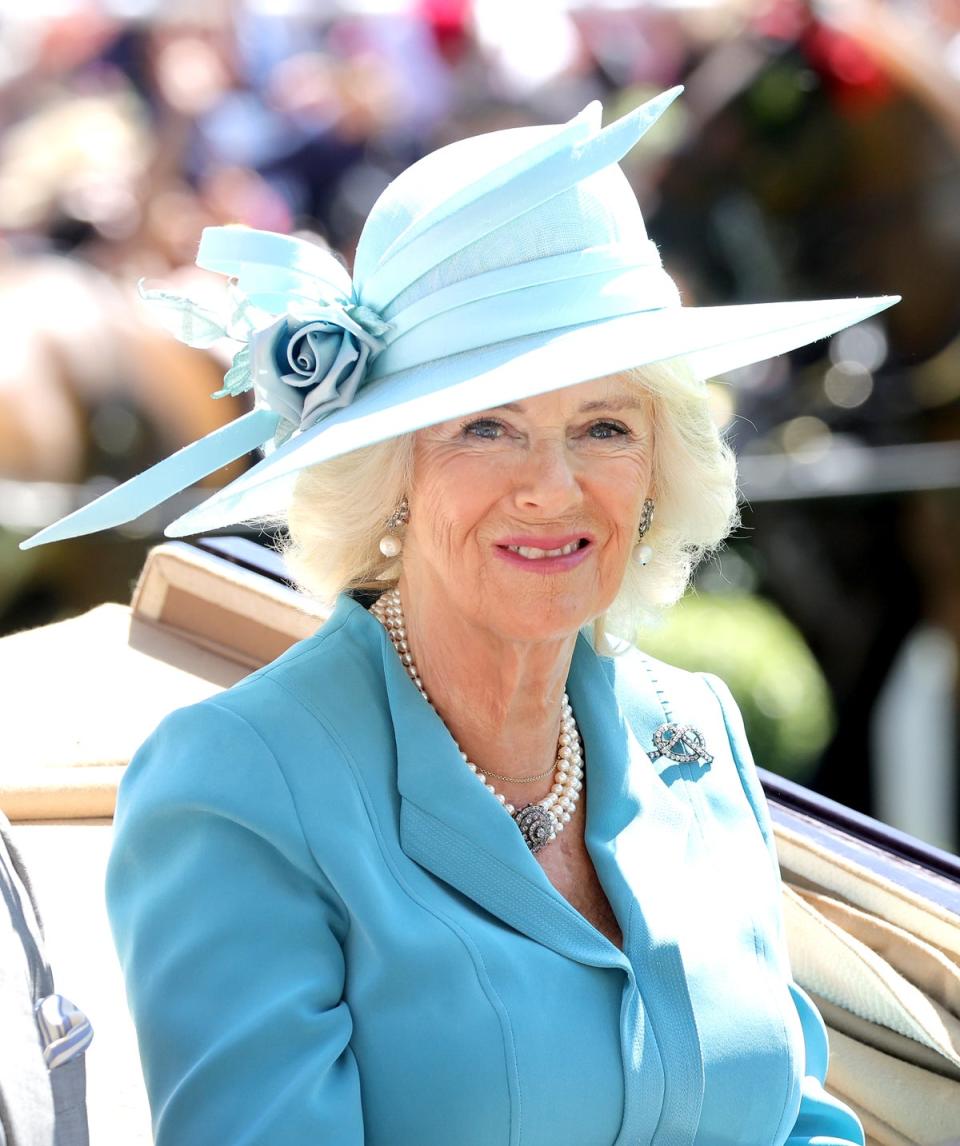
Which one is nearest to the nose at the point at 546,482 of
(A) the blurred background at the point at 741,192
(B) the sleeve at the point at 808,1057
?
(B) the sleeve at the point at 808,1057

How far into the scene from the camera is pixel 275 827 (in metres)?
1.49

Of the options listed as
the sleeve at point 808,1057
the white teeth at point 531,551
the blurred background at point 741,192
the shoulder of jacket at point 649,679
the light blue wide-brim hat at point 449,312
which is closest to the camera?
the light blue wide-brim hat at point 449,312

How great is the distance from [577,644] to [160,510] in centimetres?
146

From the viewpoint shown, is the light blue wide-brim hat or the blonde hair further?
the blonde hair

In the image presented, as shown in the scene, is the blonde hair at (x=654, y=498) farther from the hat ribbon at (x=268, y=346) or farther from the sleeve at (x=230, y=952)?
the sleeve at (x=230, y=952)

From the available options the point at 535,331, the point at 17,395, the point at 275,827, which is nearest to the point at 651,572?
the point at 535,331

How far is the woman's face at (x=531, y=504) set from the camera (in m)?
1.63

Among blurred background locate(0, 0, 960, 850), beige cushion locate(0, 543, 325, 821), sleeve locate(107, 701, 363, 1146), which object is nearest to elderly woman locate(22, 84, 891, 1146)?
sleeve locate(107, 701, 363, 1146)

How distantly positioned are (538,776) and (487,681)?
0.13m

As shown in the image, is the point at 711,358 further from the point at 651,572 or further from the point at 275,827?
the point at 275,827

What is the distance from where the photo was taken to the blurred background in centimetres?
401

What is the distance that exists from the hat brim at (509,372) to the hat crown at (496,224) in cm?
8

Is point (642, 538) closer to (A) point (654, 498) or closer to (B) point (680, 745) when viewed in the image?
(A) point (654, 498)

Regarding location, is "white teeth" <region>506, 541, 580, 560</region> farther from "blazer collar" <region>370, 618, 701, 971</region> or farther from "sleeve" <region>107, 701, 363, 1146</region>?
"sleeve" <region>107, 701, 363, 1146</region>
